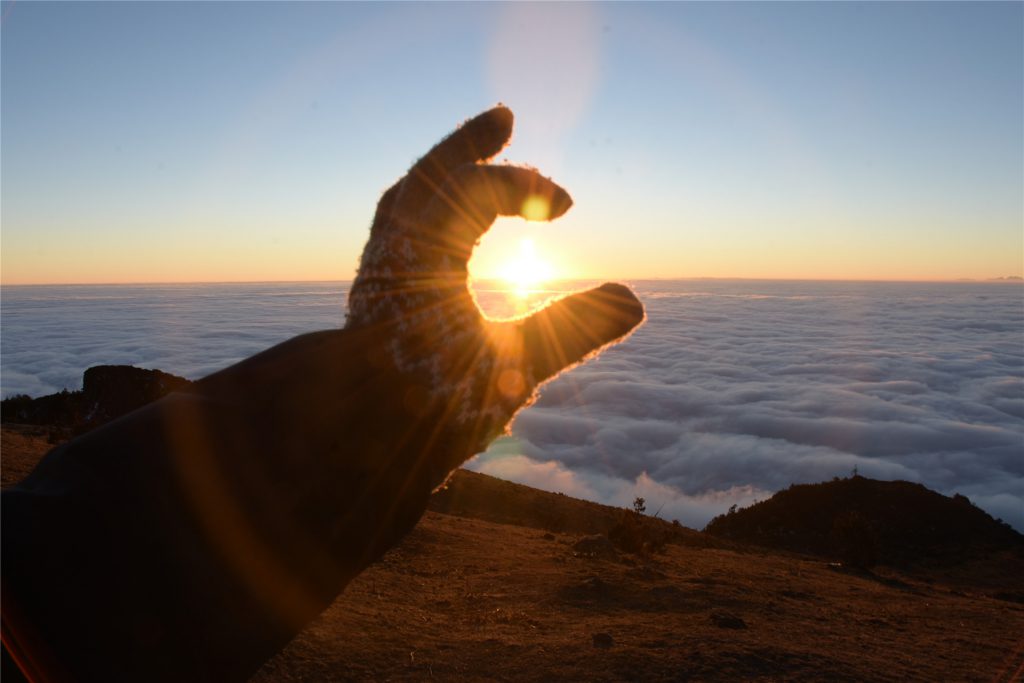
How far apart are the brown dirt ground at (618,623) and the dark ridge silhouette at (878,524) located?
6918 mm

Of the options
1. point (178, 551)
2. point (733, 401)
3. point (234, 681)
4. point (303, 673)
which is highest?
point (178, 551)

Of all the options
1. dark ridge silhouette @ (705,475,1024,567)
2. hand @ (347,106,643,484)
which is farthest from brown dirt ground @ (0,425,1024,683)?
dark ridge silhouette @ (705,475,1024,567)

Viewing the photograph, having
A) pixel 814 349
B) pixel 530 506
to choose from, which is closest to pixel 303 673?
pixel 530 506

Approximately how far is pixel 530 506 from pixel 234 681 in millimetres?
15206

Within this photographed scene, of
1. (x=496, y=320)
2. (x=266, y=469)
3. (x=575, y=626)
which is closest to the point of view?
(x=266, y=469)

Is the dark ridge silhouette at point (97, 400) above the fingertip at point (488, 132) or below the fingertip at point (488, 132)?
below

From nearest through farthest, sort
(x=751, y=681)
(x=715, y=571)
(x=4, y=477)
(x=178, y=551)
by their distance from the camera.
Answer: (x=178, y=551)
(x=751, y=681)
(x=4, y=477)
(x=715, y=571)

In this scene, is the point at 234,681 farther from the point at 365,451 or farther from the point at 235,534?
the point at 365,451

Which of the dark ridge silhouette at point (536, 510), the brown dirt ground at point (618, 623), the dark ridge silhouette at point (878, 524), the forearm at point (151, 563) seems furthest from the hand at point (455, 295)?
the dark ridge silhouette at point (878, 524)

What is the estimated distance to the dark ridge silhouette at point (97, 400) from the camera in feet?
50.7

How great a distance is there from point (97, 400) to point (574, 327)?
62.7 feet

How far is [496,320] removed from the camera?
144 centimetres

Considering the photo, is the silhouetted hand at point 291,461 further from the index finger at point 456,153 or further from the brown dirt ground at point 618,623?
the brown dirt ground at point 618,623

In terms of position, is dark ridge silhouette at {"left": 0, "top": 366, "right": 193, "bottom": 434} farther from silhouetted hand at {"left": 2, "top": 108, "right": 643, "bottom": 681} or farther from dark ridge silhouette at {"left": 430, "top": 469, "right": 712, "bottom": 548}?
silhouetted hand at {"left": 2, "top": 108, "right": 643, "bottom": 681}
